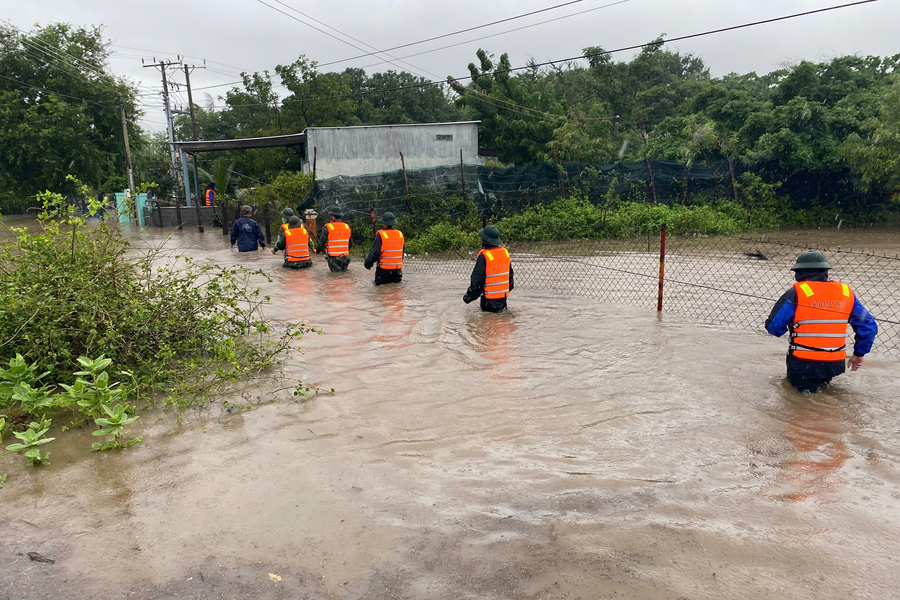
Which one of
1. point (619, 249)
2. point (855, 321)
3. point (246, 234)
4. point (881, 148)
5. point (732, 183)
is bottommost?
point (619, 249)

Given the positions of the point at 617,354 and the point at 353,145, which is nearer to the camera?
the point at 617,354

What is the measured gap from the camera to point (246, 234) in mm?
14992

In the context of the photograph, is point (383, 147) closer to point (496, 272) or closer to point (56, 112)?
point (496, 272)

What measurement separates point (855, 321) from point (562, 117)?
21449 millimetres

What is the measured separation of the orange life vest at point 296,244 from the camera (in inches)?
493

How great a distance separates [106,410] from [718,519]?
4050mm

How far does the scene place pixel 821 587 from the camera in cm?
292

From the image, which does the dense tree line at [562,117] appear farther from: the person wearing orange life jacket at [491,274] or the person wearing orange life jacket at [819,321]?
the person wearing orange life jacket at [819,321]

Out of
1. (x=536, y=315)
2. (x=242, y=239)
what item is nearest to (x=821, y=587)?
(x=536, y=315)

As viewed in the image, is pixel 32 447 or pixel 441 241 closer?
pixel 32 447

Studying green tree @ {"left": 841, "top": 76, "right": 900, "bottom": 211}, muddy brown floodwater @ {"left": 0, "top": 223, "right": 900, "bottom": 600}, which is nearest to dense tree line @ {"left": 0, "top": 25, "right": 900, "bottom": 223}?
green tree @ {"left": 841, "top": 76, "right": 900, "bottom": 211}

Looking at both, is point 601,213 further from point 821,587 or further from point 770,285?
point 821,587

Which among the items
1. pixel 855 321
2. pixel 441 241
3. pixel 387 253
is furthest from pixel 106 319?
pixel 441 241

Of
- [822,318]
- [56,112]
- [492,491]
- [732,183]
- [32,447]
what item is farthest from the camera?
[56,112]
